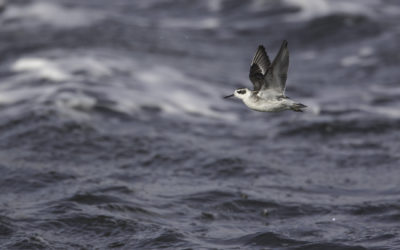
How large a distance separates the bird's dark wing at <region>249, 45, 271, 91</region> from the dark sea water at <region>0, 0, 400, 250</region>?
241cm

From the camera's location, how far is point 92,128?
42.8 feet

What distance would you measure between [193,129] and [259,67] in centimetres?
Result: 569

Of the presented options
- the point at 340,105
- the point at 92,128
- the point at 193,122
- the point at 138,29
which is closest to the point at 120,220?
the point at 92,128

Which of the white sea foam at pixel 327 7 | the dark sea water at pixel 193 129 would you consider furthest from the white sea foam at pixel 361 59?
the white sea foam at pixel 327 7

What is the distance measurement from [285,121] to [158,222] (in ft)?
17.0

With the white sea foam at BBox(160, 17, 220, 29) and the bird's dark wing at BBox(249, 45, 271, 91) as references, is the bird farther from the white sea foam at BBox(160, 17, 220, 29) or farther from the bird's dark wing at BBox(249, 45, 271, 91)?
the white sea foam at BBox(160, 17, 220, 29)

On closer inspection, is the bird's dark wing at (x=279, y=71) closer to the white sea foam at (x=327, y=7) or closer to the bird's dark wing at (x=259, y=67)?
the bird's dark wing at (x=259, y=67)

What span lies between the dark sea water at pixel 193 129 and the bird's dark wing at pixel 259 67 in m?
2.41

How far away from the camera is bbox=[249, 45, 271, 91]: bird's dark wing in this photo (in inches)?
312

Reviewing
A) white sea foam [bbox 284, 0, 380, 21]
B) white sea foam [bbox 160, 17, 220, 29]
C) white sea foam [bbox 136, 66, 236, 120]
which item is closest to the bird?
white sea foam [bbox 136, 66, 236, 120]

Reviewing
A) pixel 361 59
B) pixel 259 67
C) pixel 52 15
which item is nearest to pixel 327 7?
pixel 361 59

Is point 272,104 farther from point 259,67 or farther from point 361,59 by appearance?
point 361,59

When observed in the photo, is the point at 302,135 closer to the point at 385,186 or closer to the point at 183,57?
the point at 385,186

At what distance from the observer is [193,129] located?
1368 cm
